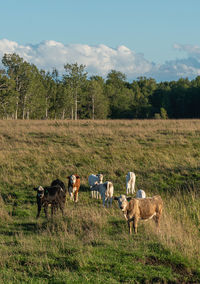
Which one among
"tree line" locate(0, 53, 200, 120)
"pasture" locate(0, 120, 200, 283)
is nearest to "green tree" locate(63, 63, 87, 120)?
"tree line" locate(0, 53, 200, 120)

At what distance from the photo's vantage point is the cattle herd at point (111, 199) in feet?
33.9

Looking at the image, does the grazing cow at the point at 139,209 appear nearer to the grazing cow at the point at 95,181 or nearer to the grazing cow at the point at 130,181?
the grazing cow at the point at 95,181

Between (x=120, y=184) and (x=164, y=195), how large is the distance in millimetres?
2507

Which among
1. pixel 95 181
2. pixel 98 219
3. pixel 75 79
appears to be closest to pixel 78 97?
pixel 75 79

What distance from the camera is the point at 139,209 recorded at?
412 inches

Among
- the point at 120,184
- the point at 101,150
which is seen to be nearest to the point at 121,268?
the point at 120,184

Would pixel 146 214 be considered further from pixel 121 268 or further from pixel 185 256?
pixel 121 268

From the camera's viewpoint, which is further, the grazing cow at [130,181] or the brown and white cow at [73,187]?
the grazing cow at [130,181]

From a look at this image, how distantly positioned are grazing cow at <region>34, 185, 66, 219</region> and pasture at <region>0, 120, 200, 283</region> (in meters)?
0.44

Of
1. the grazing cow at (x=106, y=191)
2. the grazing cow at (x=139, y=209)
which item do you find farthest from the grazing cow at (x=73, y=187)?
the grazing cow at (x=139, y=209)

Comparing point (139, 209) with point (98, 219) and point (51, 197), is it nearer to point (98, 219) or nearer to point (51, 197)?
point (98, 219)

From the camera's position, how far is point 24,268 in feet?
25.4

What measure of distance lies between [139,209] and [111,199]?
13.9 ft

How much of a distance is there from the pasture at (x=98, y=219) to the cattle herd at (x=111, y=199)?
1.17 ft
